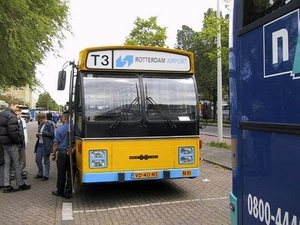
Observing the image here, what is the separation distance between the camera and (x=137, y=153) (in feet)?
22.3

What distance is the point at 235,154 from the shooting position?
116 inches

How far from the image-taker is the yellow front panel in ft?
21.5

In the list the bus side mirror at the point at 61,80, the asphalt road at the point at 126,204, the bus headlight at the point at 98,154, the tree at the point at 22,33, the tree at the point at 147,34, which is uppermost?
the tree at the point at 147,34

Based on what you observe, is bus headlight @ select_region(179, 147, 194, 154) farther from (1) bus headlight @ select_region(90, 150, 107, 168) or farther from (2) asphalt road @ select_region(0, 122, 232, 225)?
(1) bus headlight @ select_region(90, 150, 107, 168)

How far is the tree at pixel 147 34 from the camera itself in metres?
26.2

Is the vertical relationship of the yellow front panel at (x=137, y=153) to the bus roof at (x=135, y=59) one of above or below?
below

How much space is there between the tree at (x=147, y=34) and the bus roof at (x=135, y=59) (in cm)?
1918

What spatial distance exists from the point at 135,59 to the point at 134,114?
3.56 feet

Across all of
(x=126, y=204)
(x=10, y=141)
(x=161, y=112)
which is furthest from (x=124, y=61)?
(x=10, y=141)

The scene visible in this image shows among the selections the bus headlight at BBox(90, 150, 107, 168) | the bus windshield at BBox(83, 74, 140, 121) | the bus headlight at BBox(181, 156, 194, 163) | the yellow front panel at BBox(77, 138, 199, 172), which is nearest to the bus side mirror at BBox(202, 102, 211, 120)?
the yellow front panel at BBox(77, 138, 199, 172)

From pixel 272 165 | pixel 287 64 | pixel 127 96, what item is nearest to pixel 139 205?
pixel 127 96

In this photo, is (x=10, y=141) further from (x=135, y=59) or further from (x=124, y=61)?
(x=135, y=59)

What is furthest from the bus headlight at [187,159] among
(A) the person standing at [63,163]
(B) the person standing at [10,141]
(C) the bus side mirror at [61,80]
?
(B) the person standing at [10,141]

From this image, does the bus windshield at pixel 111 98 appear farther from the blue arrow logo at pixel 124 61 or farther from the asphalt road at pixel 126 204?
the asphalt road at pixel 126 204
